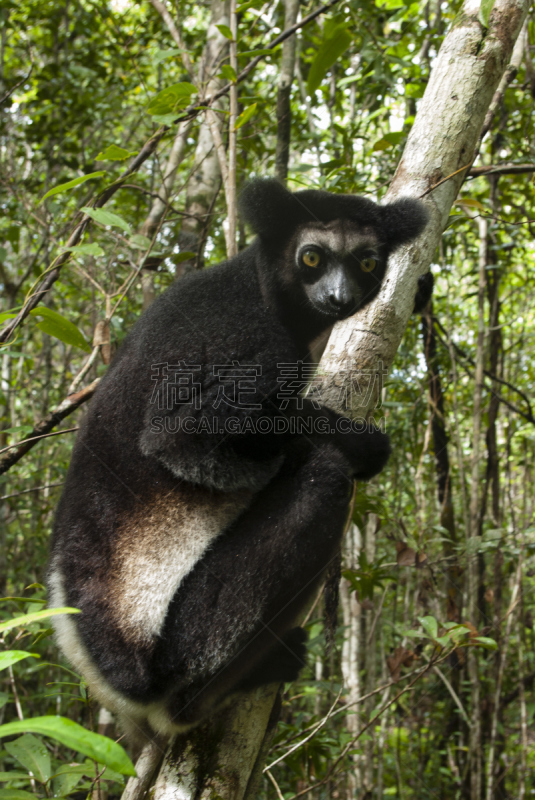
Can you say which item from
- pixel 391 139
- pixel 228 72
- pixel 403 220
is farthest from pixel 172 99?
pixel 403 220

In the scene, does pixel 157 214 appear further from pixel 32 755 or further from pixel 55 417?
pixel 32 755

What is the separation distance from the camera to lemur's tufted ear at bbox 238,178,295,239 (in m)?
2.93

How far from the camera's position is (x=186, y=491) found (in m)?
2.32

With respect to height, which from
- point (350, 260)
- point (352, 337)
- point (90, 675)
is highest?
point (350, 260)

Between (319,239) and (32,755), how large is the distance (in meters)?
2.50

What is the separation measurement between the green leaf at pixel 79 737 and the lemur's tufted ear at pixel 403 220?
2.24 m

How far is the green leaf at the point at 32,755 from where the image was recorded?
1.69 m

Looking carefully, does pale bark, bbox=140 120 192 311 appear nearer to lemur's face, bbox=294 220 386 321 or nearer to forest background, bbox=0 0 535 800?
forest background, bbox=0 0 535 800

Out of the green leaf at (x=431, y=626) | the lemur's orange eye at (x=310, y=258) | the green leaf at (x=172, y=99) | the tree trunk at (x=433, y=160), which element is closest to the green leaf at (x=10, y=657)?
the tree trunk at (x=433, y=160)

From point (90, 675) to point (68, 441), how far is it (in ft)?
12.9

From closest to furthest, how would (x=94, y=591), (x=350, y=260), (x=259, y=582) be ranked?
(x=259, y=582) → (x=94, y=591) → (x=350, y=260)

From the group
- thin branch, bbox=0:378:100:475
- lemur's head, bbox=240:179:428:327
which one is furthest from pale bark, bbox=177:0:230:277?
thin branch, bbox=0:378:100:475

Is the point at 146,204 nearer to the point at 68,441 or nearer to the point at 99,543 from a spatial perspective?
the point at 68,441

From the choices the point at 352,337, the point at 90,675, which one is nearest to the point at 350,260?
the point at 352,337
